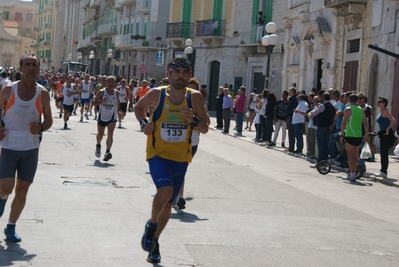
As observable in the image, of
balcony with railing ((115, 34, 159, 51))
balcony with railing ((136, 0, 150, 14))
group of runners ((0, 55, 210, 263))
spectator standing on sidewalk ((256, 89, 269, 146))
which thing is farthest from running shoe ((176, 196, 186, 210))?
balcony with railing ((136, 0, 150, 14))

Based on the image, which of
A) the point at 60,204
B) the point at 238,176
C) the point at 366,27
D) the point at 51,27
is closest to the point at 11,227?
the point at 60,204

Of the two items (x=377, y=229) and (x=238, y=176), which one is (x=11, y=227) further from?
(x=238, y=176)

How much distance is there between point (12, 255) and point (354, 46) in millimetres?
25237

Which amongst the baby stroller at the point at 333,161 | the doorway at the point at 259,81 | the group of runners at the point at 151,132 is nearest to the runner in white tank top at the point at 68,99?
the baby stroller at the point at 333,161

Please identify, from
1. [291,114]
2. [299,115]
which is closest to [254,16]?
[291,114]

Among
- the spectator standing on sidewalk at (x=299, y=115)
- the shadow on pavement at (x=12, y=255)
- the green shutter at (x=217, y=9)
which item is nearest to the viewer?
the shadow on pavement at (x=12, y=255)

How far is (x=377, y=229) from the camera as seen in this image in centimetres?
1052

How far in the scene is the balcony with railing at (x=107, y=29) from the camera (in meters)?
77.1

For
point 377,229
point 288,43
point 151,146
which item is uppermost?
point 288,43

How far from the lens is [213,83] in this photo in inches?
2009

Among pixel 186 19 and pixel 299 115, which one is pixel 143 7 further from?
pixel 299 115

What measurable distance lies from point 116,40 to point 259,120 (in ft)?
155

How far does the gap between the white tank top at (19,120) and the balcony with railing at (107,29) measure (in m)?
68.8

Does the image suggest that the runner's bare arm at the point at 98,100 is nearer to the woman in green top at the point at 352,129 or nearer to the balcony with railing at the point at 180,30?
the woman in green top at the point at 352,129
